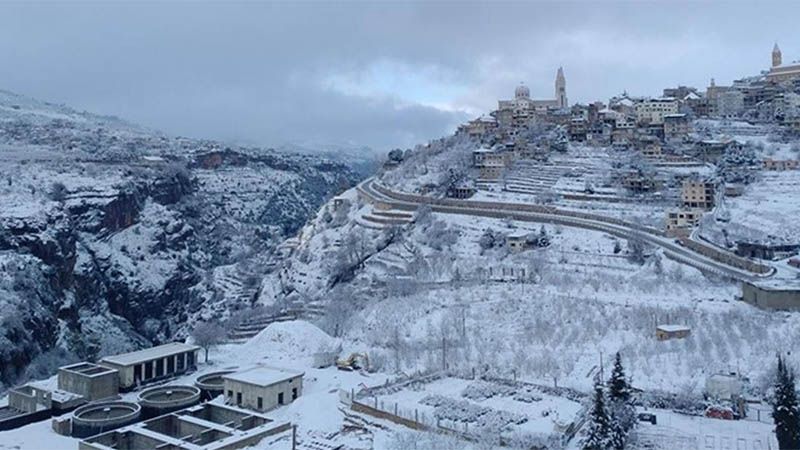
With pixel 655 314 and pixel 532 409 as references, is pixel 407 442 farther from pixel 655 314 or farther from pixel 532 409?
pixel 655 314

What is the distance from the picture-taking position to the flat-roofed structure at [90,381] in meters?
22.5

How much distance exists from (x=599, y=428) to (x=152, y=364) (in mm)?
14912

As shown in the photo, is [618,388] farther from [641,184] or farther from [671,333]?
[641,184]

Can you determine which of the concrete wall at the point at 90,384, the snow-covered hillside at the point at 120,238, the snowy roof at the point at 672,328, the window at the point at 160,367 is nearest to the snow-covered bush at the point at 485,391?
the snowy roof at the point at 672,328

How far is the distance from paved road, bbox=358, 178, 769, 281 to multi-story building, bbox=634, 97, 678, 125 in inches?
788

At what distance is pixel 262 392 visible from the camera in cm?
2097

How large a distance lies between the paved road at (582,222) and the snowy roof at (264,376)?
17965mm

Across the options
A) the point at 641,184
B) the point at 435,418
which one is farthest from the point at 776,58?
Answer: the point at 435,418

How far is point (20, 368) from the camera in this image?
36.5 m

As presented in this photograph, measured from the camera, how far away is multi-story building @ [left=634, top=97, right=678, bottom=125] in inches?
2278

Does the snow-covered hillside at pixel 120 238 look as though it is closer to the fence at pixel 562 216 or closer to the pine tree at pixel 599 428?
the fence at pixel 562 216

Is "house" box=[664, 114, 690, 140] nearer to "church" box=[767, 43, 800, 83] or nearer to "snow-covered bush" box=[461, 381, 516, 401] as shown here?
"church" box=[767, 43, 800, 83]

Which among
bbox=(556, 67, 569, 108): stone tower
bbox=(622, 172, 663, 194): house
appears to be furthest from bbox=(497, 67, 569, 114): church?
bbox=(622, 172, 663, 194): house

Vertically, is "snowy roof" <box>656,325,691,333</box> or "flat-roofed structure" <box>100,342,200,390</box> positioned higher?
"snowy roof" <box>656,325,691,333</box>
